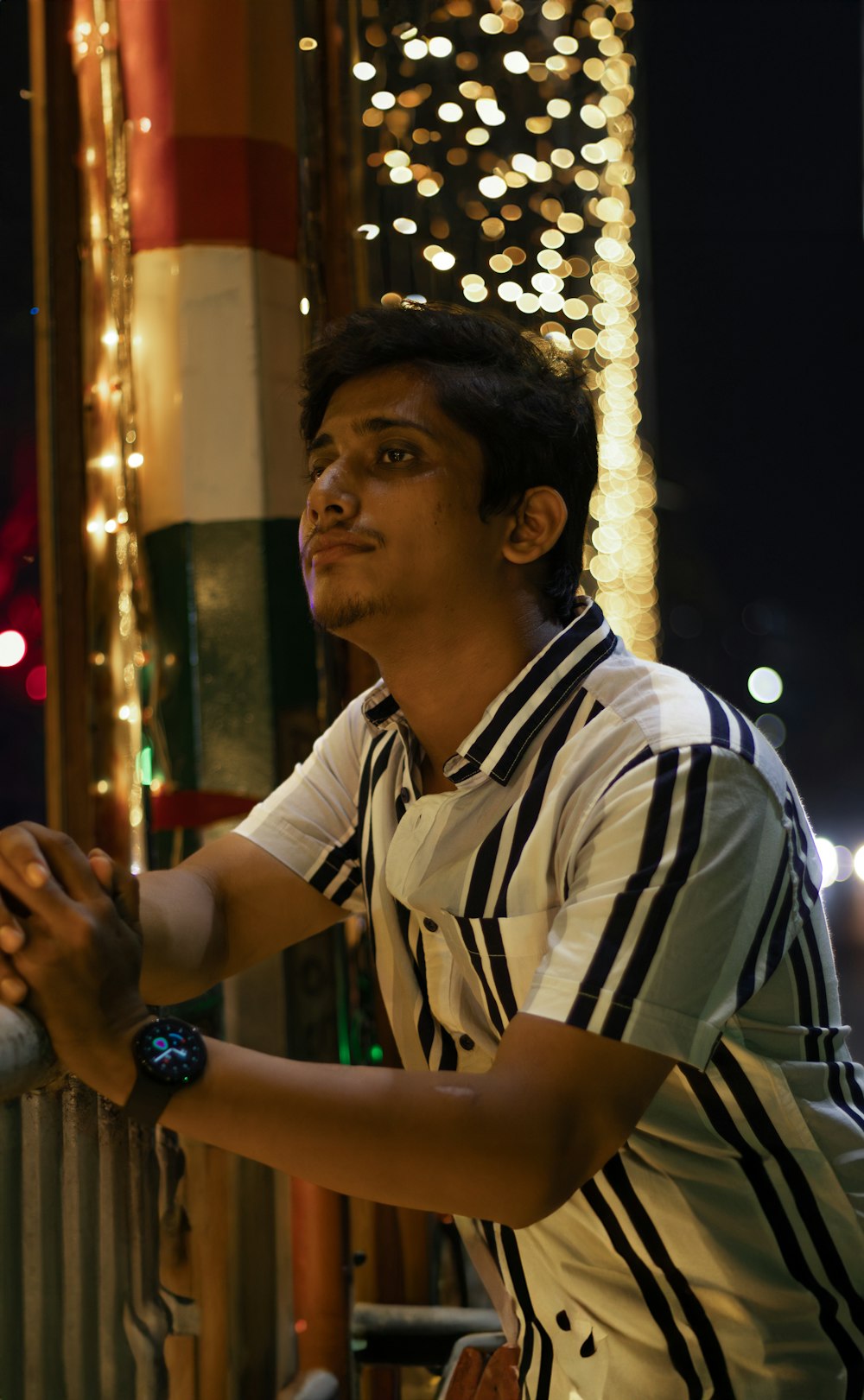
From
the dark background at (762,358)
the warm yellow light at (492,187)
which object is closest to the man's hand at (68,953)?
the warm yellow light at (492,187)

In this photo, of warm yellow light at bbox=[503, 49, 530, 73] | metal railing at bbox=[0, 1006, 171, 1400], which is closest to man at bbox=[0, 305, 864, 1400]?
metal railing at bbox=[0, 1006, 171, 1400]

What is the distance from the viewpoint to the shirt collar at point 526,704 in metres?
1.30

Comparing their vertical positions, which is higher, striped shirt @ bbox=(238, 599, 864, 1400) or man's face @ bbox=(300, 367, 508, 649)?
man's face @ bbox=(300, 367, 508, 649)

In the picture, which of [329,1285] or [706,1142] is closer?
[706,1142]

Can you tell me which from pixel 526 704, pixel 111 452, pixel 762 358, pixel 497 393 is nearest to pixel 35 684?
pixel 111 452

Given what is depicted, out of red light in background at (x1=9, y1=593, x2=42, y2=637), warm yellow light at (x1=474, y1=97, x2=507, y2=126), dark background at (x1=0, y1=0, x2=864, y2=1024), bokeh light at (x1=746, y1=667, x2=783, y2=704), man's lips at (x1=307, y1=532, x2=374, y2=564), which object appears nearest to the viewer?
man's lips at (x1=307, y1=532, x2=374, y2=564)

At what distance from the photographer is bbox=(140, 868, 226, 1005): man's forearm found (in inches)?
54.2

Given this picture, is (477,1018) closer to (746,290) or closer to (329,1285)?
(329,1285)

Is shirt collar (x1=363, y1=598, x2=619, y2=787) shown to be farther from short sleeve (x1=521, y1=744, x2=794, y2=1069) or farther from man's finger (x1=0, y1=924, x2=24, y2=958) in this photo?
man's finger (x1=0, y1=924, x2=24, y2=958)

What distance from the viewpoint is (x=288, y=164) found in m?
2.01

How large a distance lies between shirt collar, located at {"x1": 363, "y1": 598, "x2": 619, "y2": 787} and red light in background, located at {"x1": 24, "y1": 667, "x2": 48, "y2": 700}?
114 cm

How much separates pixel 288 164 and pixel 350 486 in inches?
33.2

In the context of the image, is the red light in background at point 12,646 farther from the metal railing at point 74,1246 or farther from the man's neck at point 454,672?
the metal railing at point 74,1246

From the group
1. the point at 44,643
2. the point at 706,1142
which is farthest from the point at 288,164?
the point at 706,1142
